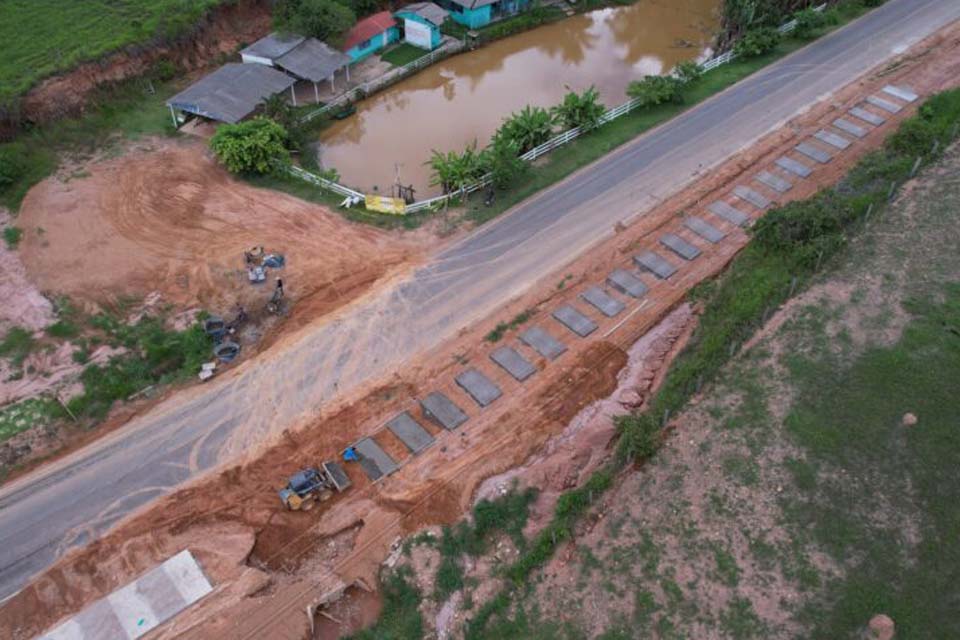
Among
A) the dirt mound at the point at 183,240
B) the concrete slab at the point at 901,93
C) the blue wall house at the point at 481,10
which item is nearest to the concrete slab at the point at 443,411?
the dirt mound at the point at 183,240

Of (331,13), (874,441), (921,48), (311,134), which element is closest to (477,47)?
(331,13)

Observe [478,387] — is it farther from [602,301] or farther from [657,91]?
[657,91]

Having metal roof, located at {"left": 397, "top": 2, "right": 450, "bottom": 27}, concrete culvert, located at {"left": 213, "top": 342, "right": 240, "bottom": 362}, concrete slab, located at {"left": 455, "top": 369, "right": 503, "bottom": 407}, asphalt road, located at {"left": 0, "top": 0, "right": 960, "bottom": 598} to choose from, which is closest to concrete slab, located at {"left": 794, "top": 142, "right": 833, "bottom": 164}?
asphalt road, located at {"left": 0, "top": 0, "right": 960, "bottom": 598}

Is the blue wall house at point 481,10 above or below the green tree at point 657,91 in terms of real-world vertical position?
above

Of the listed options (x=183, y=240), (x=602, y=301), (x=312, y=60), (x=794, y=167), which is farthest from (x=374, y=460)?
(x=312, y=60)

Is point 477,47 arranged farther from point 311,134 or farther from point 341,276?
point 341,276

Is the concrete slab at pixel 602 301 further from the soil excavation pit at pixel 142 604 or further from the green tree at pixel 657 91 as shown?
the soil excavation pit at pixel 142 604
